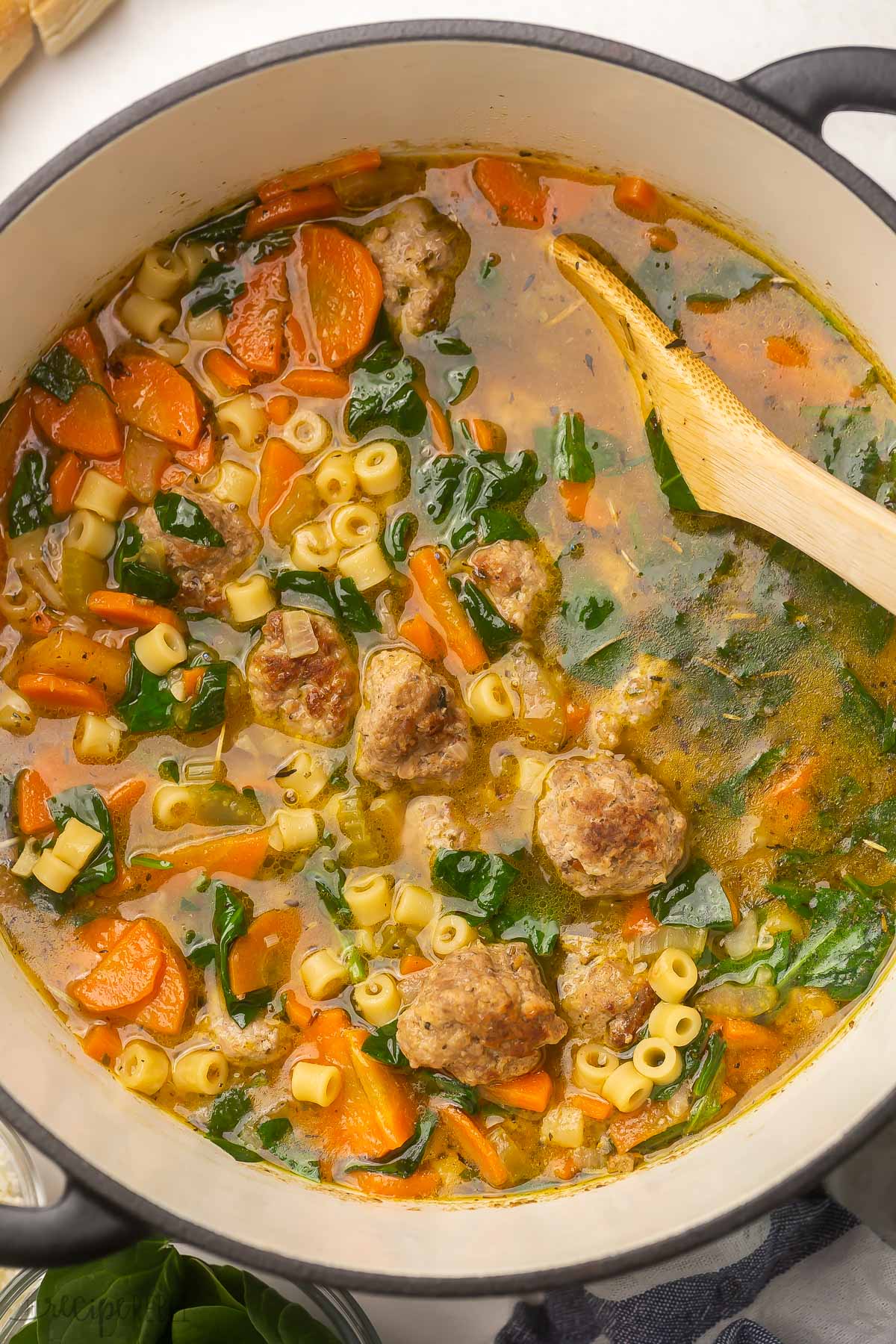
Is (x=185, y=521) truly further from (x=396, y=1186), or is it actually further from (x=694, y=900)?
(x=396, y=1186)

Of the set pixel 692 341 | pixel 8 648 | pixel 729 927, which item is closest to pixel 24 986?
pixel 8 648

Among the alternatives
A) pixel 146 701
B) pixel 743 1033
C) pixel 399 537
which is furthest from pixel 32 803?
pixel 743 1033

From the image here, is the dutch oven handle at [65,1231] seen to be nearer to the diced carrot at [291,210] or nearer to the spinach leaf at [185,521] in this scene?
the spinach leaf at [185,521]

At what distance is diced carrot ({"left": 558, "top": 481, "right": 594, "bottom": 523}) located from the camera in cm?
363

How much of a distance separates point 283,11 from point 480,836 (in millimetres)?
2905

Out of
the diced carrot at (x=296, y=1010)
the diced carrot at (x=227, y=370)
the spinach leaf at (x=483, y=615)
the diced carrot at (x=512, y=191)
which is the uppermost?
the diced carrot at (x=227, y=370)

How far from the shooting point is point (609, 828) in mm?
3395

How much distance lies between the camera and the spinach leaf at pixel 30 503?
362cm

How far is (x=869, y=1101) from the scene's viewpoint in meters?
3.17

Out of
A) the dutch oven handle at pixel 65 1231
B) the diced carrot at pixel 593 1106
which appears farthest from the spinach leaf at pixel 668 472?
the dutch oven handle at pixel 65 1231

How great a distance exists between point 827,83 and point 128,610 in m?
2.44

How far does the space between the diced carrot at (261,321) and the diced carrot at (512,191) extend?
27.8 inches

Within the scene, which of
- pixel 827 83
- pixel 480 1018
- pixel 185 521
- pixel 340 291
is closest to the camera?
pixel 827 83

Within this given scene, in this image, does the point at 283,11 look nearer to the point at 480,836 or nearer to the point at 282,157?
the point at 282,157
